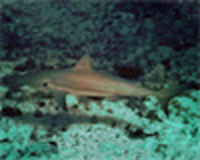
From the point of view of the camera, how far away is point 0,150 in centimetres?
115

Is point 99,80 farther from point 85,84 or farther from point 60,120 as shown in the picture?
point 60,120

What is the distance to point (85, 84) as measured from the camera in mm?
1408

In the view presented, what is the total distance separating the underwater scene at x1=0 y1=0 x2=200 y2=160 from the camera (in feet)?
3.98

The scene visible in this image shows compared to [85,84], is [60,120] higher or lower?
lower

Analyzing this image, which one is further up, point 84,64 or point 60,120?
point 84,64

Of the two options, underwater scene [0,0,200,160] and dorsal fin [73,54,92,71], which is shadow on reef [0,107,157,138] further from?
dorsal fin [73,54,92,71]

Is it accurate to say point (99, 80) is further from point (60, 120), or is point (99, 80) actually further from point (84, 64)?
point (60, 120)

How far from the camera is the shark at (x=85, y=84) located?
1.35m

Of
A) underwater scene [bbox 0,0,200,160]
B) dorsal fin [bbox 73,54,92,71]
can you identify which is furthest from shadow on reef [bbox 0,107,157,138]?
dorsal fin [bbox 73,54,92,71]

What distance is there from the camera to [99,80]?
141cm

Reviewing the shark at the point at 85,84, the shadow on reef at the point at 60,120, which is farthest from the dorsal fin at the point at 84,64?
Result: the shadow on reef at the point at 60,120

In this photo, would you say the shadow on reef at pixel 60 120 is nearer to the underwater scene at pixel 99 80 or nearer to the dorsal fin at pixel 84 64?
the underwater scene at pixel 99 80

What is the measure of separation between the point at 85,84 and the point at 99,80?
0.08 meters

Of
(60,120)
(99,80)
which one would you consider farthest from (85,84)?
(60,120)
